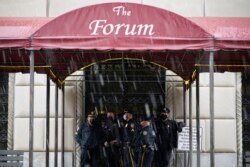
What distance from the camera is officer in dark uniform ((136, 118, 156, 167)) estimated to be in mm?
14508

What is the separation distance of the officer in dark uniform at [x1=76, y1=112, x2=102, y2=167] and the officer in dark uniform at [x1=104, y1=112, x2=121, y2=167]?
246 mm

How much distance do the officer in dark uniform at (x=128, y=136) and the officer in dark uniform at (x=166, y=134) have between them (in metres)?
0.70

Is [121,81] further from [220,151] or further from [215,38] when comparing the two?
[215,38]

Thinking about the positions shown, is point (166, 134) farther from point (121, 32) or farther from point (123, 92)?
point (121, 32)

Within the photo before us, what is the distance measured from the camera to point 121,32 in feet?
33.3

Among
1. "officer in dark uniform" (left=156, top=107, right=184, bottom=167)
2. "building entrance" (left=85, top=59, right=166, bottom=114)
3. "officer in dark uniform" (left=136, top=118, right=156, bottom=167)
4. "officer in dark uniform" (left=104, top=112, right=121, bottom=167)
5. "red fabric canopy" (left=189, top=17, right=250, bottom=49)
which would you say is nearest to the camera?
"red fabric canopy" (left=189, top=17, right=250, bottom=49)

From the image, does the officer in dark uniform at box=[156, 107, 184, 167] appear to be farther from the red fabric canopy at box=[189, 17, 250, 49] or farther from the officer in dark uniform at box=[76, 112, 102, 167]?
the red fabric canopy at box=[189, 17, 250, 49]

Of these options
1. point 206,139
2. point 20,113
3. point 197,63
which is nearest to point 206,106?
point 206,139

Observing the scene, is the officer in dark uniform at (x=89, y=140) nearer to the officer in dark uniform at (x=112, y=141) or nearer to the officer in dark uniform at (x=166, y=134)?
the officer in dark uniform at (x=112, y=141)

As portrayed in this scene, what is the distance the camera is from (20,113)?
52.9 ft

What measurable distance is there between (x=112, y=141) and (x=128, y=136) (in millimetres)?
646

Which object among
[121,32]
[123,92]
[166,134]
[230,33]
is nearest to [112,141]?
[166,134]

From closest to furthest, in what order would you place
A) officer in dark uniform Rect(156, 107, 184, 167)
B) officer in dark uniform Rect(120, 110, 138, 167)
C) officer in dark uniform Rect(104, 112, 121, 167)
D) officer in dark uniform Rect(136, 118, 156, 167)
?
officer in dark uniform Rect(136, 118, 156, 167), officer in dark uniform Rect(120, 110, 138, 167), officer in dark uniform Rect(156, 107, 184, 167), officer in dark uniform Rect(104, 112, 121, 167)

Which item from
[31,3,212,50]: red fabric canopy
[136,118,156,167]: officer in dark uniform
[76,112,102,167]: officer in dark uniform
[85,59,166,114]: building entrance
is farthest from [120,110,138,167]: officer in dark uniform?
[31,3,212,50]: red fabric canopy
